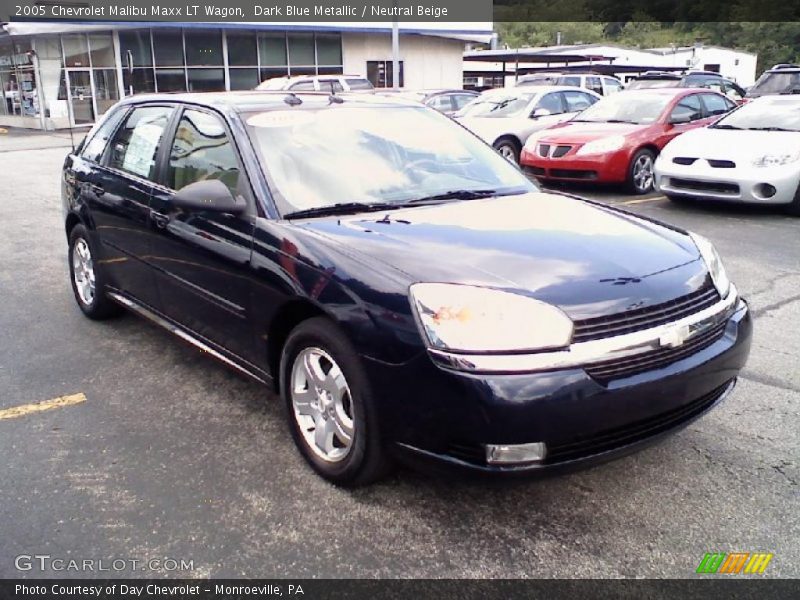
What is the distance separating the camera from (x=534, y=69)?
153 ft

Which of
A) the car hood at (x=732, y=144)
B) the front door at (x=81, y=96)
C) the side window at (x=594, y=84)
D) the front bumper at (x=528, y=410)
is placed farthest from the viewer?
the front door at (x=81, y=96)

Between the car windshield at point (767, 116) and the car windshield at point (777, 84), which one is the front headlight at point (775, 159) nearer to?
the car windshield at point (767, 116)

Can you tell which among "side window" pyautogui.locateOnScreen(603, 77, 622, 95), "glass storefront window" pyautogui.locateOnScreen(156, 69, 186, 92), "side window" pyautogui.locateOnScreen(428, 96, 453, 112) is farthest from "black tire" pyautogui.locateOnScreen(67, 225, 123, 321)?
"glass storefront window" pyautogui.locateOnScreen(156, 69, 186, 92)

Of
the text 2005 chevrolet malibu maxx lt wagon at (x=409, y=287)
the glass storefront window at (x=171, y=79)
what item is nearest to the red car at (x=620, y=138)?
the text 2005 chevrolet malibu maxx lt wagon at (x=409, y=287)

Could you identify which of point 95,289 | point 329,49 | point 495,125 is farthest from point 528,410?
point 329,49

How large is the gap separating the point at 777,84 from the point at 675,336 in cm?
1763

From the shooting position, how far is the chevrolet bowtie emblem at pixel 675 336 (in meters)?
2.65

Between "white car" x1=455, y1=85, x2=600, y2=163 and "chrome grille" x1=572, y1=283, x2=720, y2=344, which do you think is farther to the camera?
"white car" x1=455, y1=85, x2=600, y2=163

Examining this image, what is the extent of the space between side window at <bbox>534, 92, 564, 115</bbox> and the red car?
1492 mm

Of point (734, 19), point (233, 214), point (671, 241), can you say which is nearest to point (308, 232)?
point (233, 214)

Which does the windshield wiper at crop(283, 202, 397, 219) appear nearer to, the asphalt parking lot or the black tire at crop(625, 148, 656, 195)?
the asphalt parking lot

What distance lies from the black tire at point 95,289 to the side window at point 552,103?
9482 mm

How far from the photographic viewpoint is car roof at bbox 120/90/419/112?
12.4ft

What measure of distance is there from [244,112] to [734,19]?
290 feet
